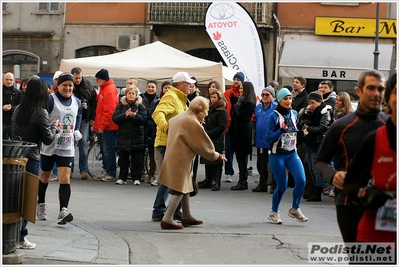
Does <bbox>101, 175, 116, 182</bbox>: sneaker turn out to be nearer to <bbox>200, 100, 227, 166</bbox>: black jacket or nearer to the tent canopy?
<bbox>200, 100, 227, 166</bbox>: black jacket

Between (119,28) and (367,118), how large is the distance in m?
28.3

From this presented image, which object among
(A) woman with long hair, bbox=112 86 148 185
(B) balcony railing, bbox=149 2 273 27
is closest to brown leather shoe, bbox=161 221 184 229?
(A) woman with long hair, bbox=112 86 148 185

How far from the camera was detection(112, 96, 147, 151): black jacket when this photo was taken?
14.7m

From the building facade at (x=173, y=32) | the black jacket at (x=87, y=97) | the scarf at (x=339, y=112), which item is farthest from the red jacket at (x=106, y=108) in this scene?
the building facade at (x=173, y=32)

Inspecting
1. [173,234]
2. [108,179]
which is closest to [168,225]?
[173,234]

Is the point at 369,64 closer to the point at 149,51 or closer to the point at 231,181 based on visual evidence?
the point at 149,51

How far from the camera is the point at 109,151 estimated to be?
603 inches

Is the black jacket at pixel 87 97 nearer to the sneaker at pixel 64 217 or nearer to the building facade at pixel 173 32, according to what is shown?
the sneaker at pixel 64 217

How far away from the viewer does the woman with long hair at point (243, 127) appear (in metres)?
14.5

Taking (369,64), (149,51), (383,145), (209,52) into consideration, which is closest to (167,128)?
(383,145)

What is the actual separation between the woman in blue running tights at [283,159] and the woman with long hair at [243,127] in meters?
3.86

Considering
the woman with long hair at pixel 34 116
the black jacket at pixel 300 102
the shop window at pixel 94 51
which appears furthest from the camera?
the shop window at pixel 94 51

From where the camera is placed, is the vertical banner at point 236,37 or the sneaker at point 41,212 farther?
the vertical banner at point 236,37

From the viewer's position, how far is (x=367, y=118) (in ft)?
17.4
